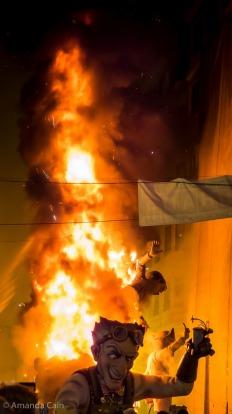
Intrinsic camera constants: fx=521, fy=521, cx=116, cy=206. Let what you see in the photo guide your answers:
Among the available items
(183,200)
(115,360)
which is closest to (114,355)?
(115,360)

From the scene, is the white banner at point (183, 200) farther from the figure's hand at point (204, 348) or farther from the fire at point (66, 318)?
the fire at point (66, 318)

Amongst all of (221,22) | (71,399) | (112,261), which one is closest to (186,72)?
(221,22)

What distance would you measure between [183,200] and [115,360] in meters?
3.84

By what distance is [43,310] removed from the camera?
17.2 meters

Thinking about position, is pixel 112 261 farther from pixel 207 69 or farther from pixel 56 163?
pixel 207 69

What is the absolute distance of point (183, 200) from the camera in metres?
8.87

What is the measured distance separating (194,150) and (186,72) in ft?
10.2

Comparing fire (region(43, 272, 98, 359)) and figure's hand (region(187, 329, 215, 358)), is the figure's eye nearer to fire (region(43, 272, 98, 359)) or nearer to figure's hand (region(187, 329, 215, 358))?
figure's hand (region(187, 329, 215, 358))

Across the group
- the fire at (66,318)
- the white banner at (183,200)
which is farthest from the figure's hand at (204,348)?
the fire at (66,318)

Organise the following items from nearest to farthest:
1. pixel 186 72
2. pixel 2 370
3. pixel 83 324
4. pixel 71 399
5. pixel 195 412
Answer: pixel 71 399 < pixel 195 412 < pixel 83 324 < pixel 186 72 < pixel 2 370

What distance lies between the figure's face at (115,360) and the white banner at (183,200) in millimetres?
3259

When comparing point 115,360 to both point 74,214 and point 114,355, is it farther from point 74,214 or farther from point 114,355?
point 74,214

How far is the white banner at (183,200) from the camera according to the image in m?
8.74

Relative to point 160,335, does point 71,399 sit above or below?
below
